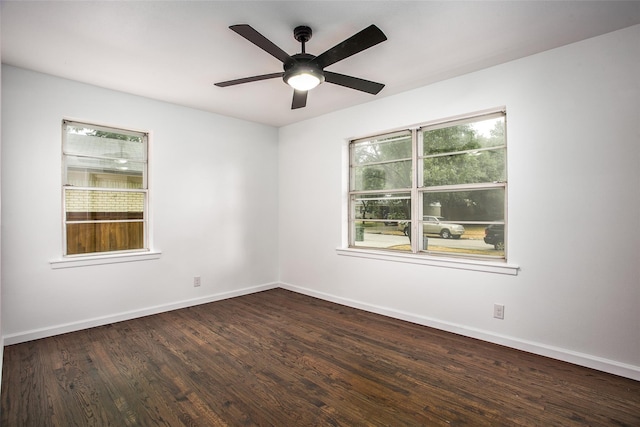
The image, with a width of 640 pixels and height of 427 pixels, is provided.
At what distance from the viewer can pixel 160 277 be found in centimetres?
398

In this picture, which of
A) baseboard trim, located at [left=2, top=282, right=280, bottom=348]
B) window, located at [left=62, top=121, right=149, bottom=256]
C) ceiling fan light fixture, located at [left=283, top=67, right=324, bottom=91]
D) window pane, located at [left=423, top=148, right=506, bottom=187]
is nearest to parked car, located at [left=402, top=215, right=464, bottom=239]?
window pane, located at [left=423, top=148, right=506, bottom=187]

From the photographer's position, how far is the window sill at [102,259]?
3.28 m

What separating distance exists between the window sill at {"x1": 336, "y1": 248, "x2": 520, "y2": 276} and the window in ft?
8.60

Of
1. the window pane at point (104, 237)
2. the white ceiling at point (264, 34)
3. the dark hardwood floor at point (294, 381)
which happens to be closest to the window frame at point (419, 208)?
the white ceiling at point (264, 34)

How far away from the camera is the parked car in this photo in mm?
3446

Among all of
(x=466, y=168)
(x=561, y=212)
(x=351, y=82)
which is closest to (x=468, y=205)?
(x=466, y=168)

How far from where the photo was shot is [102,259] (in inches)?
139

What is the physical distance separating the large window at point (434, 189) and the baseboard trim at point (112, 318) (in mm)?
1956

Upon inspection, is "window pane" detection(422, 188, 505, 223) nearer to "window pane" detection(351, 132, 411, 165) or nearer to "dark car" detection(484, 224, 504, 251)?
"dark car" detection(484, 224, 504, 251)

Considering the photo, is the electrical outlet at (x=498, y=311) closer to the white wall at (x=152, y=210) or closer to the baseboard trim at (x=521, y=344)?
the baseboard trim at (x=521, y=344)

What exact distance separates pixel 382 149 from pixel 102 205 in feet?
11.0

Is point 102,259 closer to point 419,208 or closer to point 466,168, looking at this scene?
point 419,208

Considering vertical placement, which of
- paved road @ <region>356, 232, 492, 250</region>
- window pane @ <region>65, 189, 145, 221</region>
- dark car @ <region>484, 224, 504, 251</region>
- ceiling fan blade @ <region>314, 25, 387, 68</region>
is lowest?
paved road @ <region>356, 232, 492, 250</region>

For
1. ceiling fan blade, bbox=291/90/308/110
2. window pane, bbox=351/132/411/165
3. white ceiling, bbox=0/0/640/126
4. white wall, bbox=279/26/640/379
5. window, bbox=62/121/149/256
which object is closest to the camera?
white ceiling, bbox=0/0/640/126
